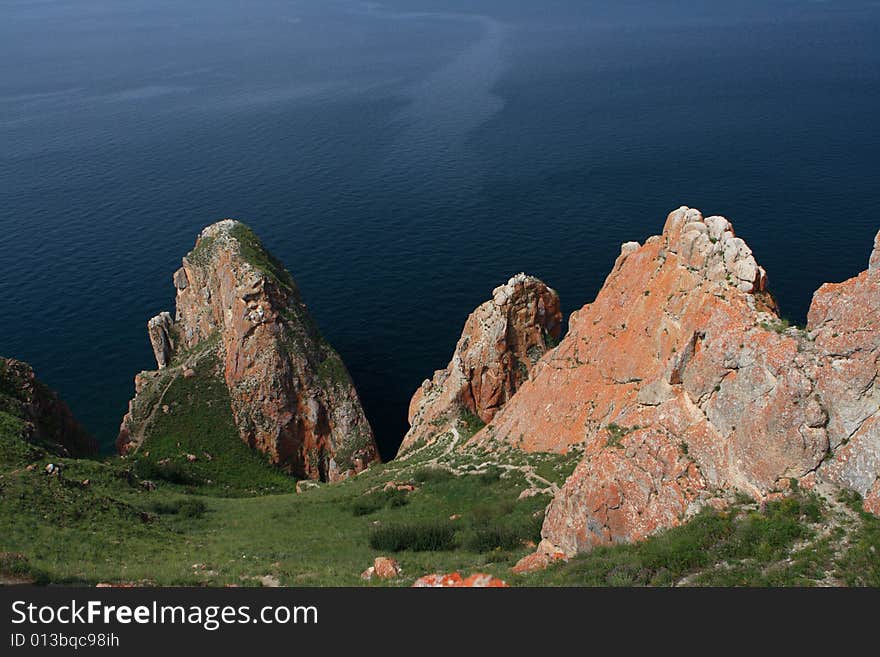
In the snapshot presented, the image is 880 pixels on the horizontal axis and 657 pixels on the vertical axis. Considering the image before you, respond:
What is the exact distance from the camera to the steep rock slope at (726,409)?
25.1 metres

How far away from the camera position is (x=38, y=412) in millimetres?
61250

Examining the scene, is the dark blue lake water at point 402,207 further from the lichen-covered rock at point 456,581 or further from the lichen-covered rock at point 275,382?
the lichen-covered rock at point 456,581

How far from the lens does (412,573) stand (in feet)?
98.5

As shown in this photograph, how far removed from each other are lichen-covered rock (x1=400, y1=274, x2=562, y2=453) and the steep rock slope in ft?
77.4

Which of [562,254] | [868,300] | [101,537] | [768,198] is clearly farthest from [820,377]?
[768,198]

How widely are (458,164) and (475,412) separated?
111 m

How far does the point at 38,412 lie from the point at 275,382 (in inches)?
950

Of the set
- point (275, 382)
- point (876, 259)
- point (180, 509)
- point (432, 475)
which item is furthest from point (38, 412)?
point (876, 259)

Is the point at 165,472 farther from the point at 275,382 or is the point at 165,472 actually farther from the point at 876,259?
the point at 876,259

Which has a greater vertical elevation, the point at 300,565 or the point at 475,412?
the point at 475,412

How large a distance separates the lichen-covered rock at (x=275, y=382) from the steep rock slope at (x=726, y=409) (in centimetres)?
4277

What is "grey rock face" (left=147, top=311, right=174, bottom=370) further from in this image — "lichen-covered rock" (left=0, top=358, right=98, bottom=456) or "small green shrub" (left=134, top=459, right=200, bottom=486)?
"small green shrub" (left=134, top=459, right=200, bottom=486)

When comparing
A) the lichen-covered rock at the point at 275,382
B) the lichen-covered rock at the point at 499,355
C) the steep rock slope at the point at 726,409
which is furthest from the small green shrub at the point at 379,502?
the lichen-covered rock at the point at 275,382

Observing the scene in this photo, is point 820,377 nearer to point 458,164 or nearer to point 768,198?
point 768,198
